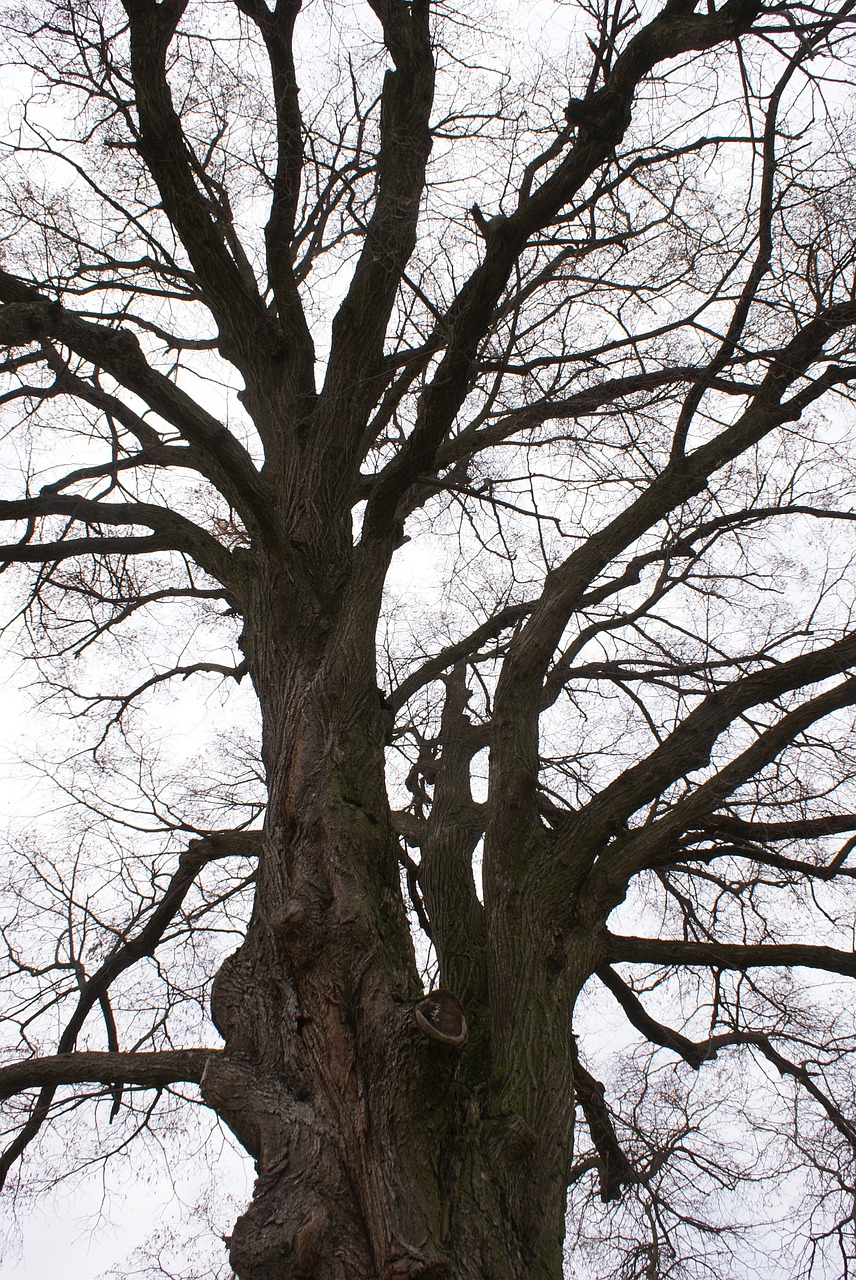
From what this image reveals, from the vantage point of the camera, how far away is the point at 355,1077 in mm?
2125

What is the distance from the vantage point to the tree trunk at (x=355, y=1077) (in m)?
1.93

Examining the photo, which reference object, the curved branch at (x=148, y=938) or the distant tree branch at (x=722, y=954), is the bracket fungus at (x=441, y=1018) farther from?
the curved branch at (x=148, y=938)

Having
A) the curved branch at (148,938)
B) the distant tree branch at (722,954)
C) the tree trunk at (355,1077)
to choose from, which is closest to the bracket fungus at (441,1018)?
the tree trunk at (355,1077)

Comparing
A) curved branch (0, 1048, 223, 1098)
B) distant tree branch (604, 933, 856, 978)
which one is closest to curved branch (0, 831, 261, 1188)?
curved branch (0, 1048, 223, 1098)

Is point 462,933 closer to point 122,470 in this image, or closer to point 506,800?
point 506,800

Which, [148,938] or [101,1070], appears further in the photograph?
[148,938]

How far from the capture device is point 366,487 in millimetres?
4113

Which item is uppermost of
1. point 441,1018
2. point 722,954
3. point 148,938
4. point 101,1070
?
point 148,938

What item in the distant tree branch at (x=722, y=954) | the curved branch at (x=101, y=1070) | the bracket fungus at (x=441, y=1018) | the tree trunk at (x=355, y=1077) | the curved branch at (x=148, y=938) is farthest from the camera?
the curved branch at (x=148, y=938)

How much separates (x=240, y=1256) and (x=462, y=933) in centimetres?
149

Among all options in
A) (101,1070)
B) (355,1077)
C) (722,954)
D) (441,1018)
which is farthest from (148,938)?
(722,954)

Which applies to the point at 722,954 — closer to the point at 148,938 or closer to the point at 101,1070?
the point at 101,1070

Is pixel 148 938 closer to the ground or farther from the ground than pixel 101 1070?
farther from the ground

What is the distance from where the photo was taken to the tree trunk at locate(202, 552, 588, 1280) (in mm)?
1927
